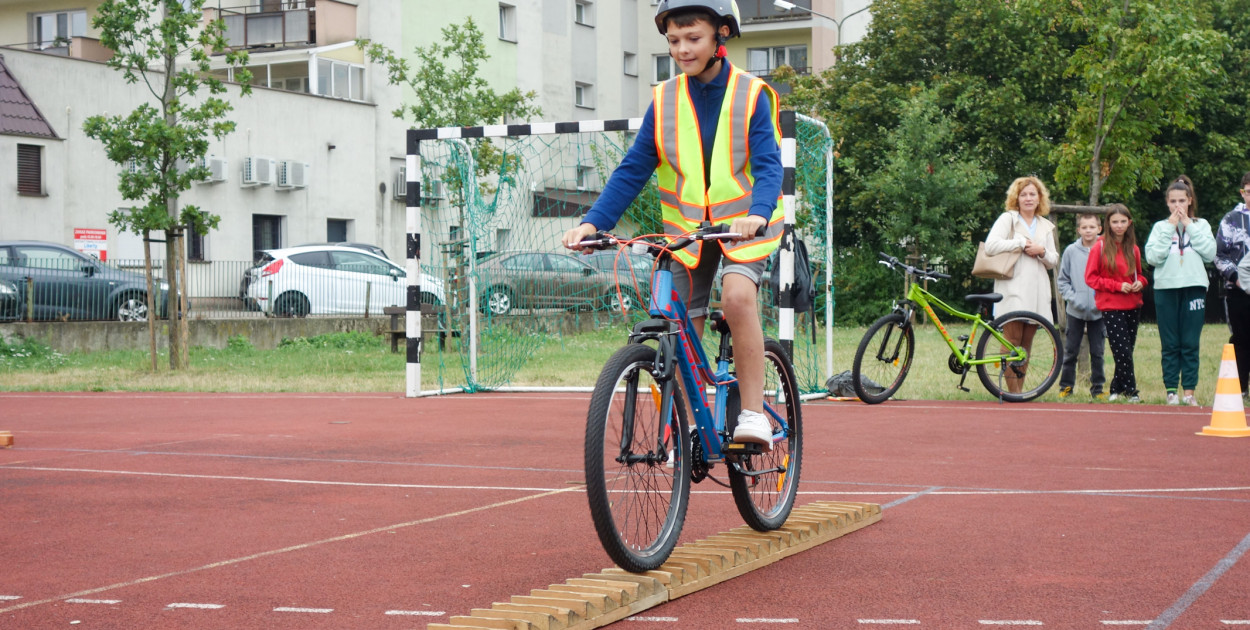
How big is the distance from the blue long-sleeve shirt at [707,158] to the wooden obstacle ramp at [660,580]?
47.5 inches

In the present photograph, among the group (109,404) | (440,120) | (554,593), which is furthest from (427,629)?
(440,120)

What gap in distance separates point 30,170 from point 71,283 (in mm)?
9188

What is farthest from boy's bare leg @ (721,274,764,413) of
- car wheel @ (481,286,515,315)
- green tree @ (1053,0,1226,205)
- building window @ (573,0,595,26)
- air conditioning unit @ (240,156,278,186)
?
building window @ (573,0,595,26)

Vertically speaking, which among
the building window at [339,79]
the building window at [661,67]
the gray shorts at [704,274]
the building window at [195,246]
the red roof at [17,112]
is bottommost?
the gray shorts at [704,274]

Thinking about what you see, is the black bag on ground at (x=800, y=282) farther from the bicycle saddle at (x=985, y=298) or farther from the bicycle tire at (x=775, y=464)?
the bicycle tire at (x=775, y=464)

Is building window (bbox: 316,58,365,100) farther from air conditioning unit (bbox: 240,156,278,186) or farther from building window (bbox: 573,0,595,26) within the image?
building window (bbox: 573,0,595,26)

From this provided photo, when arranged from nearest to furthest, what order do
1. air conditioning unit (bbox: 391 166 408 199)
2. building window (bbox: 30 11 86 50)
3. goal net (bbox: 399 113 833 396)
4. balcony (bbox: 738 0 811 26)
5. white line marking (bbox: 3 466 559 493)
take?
1. white line marking (bbox: 3 466 559 493)
2. goal net (bbox: 399 113 833 396)
3. building window (bbox: 30 11 86 50)
4. air conditioning unit (bbox: 391 166 408 199)
5. balcony (bbox: 738 0 811 26)

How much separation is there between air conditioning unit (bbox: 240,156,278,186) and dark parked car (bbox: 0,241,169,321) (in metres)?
10.8

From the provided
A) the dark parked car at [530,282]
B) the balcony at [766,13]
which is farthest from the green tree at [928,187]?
the dark parked car at [530,282]

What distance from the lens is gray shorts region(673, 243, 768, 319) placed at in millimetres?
4969

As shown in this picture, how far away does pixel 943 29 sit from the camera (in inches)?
1433

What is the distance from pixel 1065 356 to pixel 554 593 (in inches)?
395

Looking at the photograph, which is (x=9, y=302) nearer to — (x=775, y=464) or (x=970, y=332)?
(x=970, y=332)

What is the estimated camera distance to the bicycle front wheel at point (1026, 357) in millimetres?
12367
